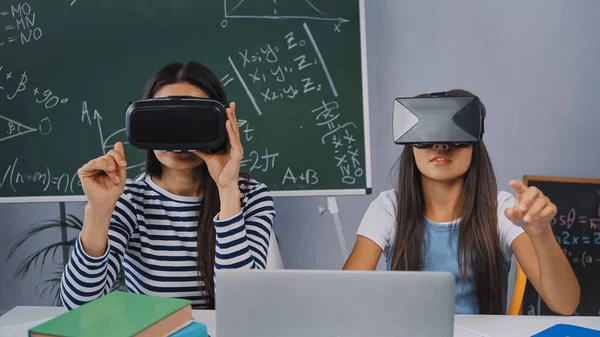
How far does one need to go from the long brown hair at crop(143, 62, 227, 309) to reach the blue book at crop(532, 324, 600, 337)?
30.5 inches

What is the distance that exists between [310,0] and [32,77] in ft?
3.90

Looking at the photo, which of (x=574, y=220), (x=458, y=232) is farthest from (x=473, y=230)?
(x=574, y=220)

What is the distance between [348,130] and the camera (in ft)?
6.76

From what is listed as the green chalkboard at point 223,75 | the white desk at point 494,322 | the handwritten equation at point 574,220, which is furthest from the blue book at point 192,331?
the handwritten equation at point 574,220

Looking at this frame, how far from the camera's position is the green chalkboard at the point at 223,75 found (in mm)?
2055

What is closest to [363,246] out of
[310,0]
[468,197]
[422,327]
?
[468,197]

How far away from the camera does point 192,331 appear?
0.80 m

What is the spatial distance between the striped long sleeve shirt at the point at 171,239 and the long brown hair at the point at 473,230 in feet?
1.20

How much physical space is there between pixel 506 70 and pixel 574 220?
67 centimetres

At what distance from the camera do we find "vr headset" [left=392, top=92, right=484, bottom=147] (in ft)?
3.40

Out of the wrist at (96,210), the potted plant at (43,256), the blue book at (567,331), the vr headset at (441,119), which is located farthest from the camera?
the potted plant at (43,256)

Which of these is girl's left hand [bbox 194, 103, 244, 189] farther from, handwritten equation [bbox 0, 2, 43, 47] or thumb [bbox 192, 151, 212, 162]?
handwritten equation [bbox 0, 2, 43, 47]

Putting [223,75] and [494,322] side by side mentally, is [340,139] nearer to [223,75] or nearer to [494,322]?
[223,75]

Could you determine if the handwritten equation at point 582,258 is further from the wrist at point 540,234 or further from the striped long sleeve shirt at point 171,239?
the striped long sleeve shirt at point 171,239
